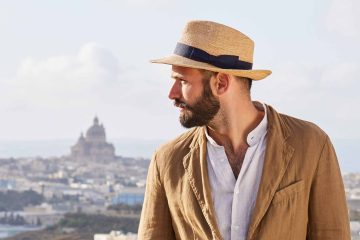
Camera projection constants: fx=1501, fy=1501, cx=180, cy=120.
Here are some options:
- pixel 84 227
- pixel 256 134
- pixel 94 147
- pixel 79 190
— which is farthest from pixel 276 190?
pixel 94 147

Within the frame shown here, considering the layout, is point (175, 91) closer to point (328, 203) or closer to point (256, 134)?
point (256, 134)

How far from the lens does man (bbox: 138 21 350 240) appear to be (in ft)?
10.3

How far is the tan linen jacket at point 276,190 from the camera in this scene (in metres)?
3.13

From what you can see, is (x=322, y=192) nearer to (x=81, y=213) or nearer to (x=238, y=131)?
(x=238, y=131)

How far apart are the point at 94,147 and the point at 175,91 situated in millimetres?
97092

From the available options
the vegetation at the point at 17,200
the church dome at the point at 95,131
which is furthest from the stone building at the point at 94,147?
the vegetation at the point at 17,200

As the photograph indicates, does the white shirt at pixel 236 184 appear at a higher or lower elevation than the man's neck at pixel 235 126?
lower

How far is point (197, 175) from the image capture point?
10.5 feet

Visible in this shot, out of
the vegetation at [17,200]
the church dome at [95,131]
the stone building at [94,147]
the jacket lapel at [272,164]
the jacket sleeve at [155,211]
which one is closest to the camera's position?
the jacket lapel at [272,164]

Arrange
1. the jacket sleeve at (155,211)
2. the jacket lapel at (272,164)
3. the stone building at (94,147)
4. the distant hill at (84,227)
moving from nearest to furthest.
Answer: the jacket lapel at (272,164) → the jacket sleeve at (155,211) → the distant hill at (84,227) → the stone building at (94,147)

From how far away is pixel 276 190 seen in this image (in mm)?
3137

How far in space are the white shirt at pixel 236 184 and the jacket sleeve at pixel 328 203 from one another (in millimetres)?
127

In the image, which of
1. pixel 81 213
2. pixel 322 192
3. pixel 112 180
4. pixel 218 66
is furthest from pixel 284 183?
pixel 112 180

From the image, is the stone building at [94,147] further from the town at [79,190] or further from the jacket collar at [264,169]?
the jacket collar at [264,169]
